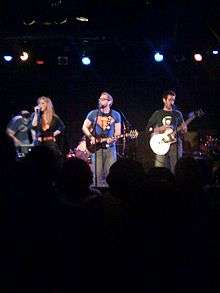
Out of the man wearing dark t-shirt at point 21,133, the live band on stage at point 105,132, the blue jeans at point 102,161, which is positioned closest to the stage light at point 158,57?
the live band on stage at point 105,132

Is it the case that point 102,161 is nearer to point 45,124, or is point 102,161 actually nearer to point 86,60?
point 45,124

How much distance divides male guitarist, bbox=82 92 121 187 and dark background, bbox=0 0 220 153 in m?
2.67

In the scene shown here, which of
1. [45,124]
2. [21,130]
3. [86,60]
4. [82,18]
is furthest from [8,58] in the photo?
[45,124]

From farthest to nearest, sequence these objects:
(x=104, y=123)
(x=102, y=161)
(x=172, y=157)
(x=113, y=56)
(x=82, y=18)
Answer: (x=113, y=56)
(x=82, y=18)
(x=172, y=157)
(x=102, y=161)
(x=104, y=123)

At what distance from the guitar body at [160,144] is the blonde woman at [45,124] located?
1.98 meters

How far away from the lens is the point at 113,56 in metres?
14.5

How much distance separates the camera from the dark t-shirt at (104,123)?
10680 millimetres

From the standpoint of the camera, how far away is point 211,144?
42.1 feet

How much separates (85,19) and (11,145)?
8.96 meters

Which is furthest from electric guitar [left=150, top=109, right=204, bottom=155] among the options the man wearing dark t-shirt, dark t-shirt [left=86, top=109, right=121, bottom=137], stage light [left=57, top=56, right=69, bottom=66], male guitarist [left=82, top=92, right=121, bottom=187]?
stage light [left=57, top=56, right=69, bottom=66]

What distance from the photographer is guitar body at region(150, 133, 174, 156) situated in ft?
37.0

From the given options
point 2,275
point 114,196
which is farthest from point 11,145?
point 2,275

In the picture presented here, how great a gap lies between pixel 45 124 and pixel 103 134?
1251 millimetres

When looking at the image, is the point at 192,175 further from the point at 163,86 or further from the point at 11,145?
the point at 163,86
